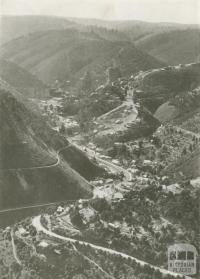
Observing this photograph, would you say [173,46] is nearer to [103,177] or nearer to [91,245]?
[103,177]

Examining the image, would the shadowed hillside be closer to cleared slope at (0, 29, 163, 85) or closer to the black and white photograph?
the black and white photograph

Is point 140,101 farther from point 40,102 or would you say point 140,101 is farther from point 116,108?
point 40,102

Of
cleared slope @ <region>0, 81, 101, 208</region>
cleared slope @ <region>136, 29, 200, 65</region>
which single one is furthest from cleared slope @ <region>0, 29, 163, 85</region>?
cleared slope @ <region>0, 81, 101, 208</region>

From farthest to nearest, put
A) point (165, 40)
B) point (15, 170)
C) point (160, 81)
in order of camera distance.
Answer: point (165, 40) < point (160, 81) < point (15, 170)

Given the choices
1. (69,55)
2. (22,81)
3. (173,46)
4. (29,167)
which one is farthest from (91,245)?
(173,46)

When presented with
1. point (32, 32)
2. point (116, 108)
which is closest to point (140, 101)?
point (116, 108)

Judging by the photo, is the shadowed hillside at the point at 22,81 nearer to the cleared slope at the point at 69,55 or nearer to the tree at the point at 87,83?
the tree at the point at 87,83
